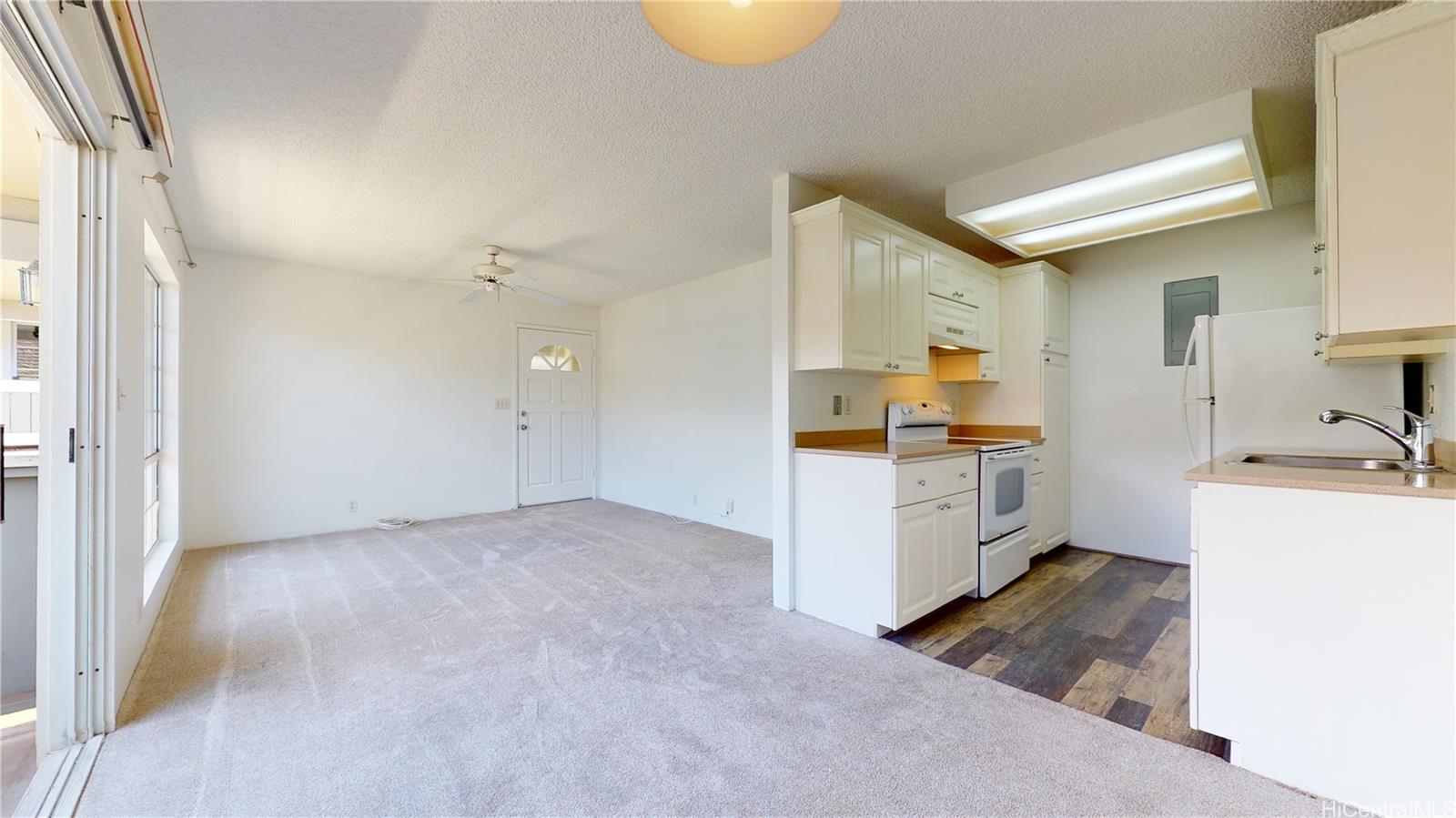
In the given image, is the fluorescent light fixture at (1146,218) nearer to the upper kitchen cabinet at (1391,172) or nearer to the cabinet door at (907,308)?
the cabinet door at (907,308)

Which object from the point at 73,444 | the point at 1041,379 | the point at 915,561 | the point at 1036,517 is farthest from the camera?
the point at 1041,379

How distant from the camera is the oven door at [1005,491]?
10.1 feet

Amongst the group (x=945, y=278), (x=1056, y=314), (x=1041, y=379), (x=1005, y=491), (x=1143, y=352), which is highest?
(x=945, y=278)

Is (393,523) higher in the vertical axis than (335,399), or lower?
lower

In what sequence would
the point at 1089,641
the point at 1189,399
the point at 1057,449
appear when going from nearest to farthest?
the point at 1089,641 < the point at 1189,399 < the point at 1057,449

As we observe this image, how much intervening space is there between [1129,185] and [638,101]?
2.39 meters

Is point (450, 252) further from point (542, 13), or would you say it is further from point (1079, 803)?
point (1079, 803)

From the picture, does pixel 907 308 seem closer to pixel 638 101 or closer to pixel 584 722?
pixel 638 101

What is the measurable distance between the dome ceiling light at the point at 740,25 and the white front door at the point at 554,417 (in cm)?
514

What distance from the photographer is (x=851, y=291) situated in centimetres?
283

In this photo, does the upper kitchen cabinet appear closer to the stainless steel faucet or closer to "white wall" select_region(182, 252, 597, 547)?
the stainless steel faucet

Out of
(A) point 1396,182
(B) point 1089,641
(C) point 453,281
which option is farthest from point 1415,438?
(C) point 453,281

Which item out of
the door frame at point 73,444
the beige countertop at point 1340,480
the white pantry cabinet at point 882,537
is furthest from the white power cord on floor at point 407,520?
the beige countertop at point 1340,480

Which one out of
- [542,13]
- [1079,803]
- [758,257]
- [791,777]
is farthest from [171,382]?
[1079,803]
